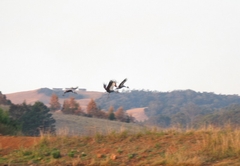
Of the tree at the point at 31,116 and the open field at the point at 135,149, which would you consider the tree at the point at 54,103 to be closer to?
the tree at the point at 31,116

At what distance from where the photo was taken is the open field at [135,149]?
9398 mm

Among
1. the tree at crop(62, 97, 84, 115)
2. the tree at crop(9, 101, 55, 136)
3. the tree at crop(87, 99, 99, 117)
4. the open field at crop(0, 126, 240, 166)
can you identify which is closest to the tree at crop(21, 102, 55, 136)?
the tree at crop(9, 101, 55, 136)

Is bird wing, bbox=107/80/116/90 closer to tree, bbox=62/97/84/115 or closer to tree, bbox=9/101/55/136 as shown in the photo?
tree, bbox=9/101/55/136

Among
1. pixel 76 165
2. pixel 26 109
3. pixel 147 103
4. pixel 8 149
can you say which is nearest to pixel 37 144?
pixel 8 149

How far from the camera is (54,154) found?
10406mm

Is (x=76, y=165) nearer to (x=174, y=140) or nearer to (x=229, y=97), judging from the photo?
(x=174, y=140)

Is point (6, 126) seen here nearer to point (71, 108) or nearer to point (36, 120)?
point (36, 120)

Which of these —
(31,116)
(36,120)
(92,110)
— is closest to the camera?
(31,116)

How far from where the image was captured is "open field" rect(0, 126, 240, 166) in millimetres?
9398

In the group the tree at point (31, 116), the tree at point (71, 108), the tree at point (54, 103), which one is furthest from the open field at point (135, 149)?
the tree at point (54, 103)

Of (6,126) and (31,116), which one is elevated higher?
(6,126)

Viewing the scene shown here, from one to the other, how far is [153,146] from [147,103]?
104580 millimetres

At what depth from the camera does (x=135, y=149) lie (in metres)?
10.7

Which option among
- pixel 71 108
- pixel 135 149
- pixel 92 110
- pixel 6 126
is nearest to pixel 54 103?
pixel 71 108
